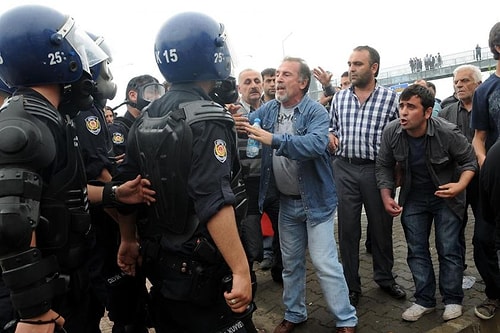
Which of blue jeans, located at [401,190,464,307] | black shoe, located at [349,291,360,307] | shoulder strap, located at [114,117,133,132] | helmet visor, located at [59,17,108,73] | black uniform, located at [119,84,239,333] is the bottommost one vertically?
black shoe, located at [349,291,360,307]

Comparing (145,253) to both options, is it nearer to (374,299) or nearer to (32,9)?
(32,9)

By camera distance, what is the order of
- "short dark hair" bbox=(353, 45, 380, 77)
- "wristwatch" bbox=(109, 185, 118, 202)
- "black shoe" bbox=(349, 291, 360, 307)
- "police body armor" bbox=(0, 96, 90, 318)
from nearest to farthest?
"police body armor" bbox=(0, 96, 90, 318), "wristwatch" bbox=(109, 185, 118, 202), "black shoe" bbox=(349, 291, 360, 307), "short dark hair" bbox=(353, 45, 380, 77)

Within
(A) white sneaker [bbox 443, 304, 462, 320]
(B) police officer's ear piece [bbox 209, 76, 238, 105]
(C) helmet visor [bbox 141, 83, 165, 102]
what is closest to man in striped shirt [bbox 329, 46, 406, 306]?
(A) white sneaker [bbox 443, 304, 462, 320]

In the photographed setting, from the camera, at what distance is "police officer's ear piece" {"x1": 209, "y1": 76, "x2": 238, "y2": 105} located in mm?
2314

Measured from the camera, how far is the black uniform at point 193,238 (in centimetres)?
186

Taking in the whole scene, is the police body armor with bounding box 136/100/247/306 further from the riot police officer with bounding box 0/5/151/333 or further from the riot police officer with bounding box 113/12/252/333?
the riot police officer with bounding box 0/5/151/333

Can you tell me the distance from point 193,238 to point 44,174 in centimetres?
72

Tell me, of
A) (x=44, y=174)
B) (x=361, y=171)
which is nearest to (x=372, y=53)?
(x=361, y=171)

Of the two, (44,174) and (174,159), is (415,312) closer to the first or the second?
(174,159)

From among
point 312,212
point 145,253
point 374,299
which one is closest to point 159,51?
point 145,253

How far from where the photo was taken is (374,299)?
3.86 metres

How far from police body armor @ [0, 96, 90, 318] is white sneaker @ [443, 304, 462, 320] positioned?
9.60ft

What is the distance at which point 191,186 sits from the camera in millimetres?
1862

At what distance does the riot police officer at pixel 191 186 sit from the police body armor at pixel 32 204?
1.40 ft
